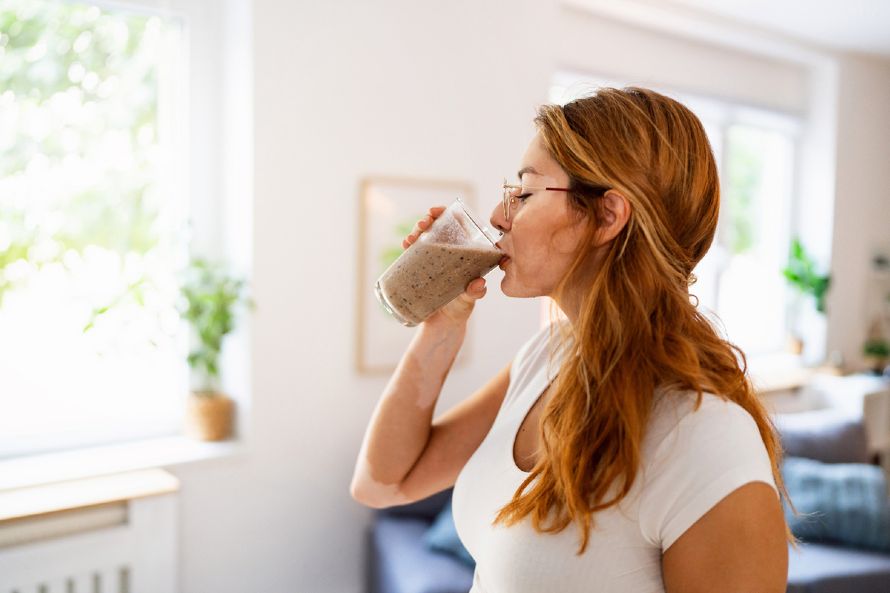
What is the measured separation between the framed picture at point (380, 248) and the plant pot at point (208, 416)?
0.53m

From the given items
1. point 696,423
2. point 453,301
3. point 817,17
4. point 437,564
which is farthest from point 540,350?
point 817,17

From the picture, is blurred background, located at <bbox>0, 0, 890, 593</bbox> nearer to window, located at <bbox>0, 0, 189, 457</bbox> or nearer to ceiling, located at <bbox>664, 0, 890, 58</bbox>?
window, located at <bbox>0, 0, 189, 457</bbox>

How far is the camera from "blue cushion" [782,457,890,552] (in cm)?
286

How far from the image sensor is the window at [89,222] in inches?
93.0

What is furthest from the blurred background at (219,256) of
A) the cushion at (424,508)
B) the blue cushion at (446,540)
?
the blue cushion at (446,540)

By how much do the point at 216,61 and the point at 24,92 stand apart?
67 centimetres

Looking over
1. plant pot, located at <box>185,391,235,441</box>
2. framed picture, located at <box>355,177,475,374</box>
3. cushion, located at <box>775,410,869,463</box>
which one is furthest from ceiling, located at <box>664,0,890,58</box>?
plant pot, located at <box>185,391,235,441</box>

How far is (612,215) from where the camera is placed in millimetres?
939

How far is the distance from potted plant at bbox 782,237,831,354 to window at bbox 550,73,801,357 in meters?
0.18

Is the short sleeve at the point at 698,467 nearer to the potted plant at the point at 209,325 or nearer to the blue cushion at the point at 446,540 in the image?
the blue cushion at the point at 446,540

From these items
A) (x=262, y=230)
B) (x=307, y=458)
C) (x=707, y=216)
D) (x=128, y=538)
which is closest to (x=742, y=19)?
(x=262, y=230)

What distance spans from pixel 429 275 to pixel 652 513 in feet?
1.55

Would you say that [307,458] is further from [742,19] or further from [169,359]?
[742,19]

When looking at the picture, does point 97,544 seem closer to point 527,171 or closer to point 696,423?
point 527,171
